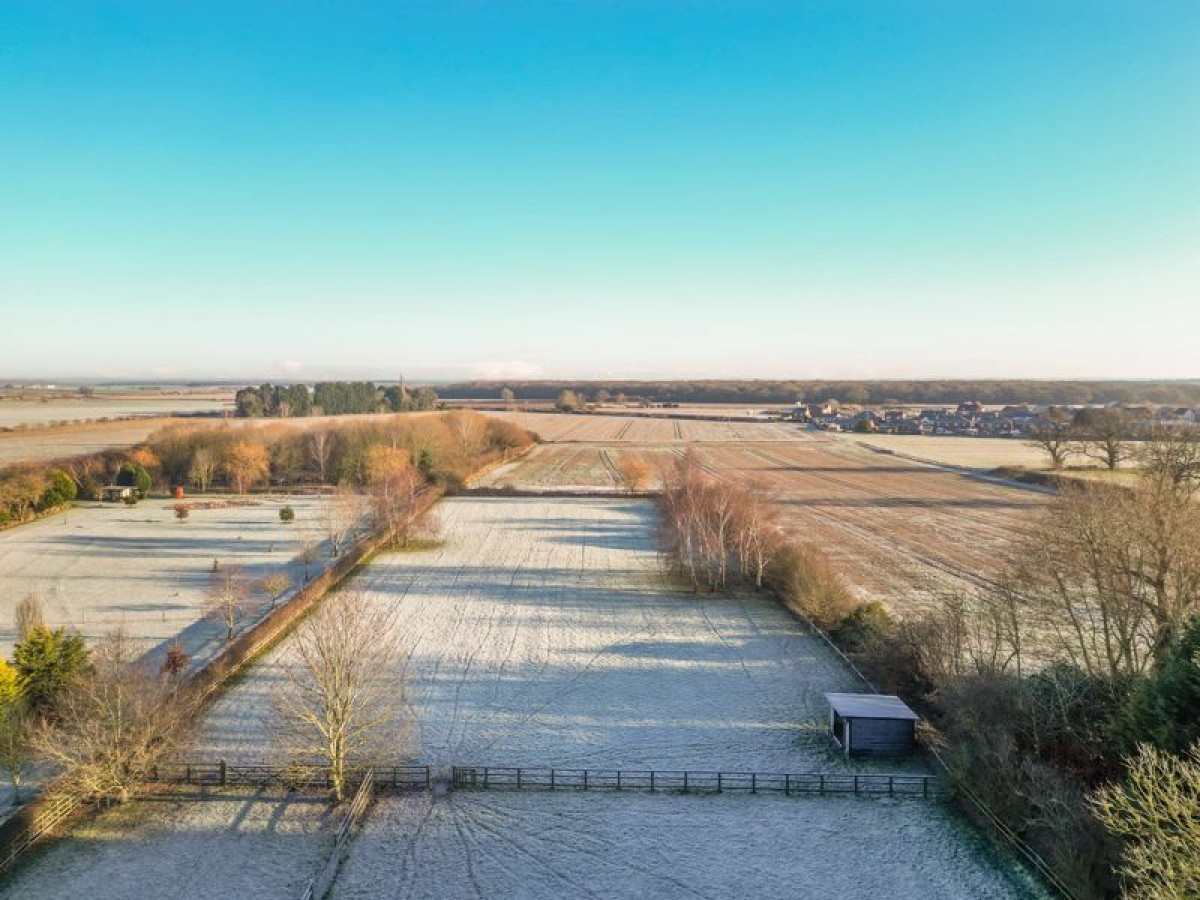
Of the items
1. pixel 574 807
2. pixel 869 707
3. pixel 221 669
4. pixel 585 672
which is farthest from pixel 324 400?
pixel 869 707

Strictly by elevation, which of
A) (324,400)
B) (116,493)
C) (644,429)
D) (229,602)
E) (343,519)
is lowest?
(116,493)

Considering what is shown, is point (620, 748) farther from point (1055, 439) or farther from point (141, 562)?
point (1055, 439)

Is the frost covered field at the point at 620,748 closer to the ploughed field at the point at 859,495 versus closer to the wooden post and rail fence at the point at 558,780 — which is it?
the wooden post and rail fence at the point at 558,780

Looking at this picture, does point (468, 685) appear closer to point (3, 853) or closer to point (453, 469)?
point (3, 853)

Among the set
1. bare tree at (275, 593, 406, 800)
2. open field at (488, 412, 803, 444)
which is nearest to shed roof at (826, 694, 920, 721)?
bare tree at (275, 593, 406, 800)

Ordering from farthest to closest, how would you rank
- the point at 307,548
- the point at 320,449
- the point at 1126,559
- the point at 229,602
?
the point at 320,449 → the point at 307,548 → the point at 229,602 → the point at 1126,559

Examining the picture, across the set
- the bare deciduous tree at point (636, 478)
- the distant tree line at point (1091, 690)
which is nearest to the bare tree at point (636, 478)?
the bare deciduous tree at point (636, 478)

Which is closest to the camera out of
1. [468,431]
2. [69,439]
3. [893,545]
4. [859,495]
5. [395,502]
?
[893,545]
